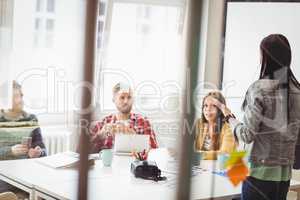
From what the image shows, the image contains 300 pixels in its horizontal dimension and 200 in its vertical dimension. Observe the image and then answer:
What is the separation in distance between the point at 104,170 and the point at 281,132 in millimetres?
1026

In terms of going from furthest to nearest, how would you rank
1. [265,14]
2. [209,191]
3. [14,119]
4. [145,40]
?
[145,40]
[14,119]
[265,14]
[209,191]

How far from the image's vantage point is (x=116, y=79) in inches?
117

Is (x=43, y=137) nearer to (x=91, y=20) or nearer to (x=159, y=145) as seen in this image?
(x=159, y=145)

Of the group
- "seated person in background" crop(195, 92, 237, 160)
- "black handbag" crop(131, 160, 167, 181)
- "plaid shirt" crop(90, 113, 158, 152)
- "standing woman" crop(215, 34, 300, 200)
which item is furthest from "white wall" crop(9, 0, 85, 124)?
"standing woman" crop(215, 34, 300, 200)

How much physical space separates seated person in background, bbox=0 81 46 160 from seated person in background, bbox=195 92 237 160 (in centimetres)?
105

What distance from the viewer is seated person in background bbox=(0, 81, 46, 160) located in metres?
2.48

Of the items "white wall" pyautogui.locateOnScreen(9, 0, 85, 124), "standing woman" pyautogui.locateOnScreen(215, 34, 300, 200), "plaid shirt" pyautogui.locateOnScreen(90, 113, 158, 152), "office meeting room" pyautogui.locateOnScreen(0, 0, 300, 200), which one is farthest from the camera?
"white wall" pyautogui.locateOnScreen(9, 0, 85, 124)

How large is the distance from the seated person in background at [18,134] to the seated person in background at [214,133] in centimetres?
105

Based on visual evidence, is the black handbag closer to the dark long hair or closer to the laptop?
the laptop

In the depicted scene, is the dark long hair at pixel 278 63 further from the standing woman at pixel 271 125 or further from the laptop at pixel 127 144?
the laptop at pixel 127 144

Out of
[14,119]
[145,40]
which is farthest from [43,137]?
[145,40]

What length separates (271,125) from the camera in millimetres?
1854

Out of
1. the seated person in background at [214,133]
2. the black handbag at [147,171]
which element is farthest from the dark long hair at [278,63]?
the black handbag at [147,171]

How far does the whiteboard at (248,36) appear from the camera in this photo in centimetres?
210
